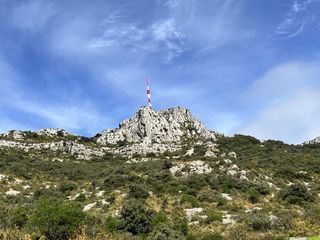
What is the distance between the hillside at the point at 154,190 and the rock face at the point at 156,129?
1.27 ft

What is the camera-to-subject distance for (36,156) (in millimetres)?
72500

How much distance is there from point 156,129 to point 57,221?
245ft

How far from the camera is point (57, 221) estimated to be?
2380 cm

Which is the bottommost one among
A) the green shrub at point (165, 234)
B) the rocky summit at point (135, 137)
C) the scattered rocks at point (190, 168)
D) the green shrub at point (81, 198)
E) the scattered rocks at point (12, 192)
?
the green shrub at point (165, 234)

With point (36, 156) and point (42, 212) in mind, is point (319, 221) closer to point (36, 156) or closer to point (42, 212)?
point (42, 212)

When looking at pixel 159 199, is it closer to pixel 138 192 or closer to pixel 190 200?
pixel 138 192

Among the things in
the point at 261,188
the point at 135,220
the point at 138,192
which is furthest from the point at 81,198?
the point at 261,188

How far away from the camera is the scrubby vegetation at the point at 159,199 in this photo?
25.3m

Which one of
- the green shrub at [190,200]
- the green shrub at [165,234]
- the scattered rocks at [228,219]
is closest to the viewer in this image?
the green shrub at [165,234]

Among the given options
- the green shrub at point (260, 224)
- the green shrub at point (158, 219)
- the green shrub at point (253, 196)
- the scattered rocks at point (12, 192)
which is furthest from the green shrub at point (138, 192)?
the green shrub at point (260, 224)

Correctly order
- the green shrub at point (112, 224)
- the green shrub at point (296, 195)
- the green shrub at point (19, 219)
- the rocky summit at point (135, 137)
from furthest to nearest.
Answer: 1. the rocky summit at point (135, 137)
2. the green shrub at point (296, 195)
3. the green shrub at point (112, 224)
4. the green shrub at point (19, 219)

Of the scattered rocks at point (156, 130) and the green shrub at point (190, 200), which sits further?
the scattered rocks at point (156, 130)

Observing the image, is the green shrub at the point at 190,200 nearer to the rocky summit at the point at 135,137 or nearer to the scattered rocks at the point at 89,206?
the scattered rocks at the point at 89,206

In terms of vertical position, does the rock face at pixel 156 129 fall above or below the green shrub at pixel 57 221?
above
